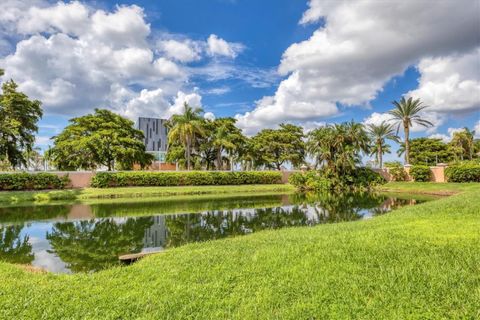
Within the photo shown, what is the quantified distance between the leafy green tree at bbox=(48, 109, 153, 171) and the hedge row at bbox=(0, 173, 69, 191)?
417 centimetres

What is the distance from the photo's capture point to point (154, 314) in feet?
12.6

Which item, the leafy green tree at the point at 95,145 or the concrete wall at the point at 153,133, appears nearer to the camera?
the leafy green tree at the point at 95,145

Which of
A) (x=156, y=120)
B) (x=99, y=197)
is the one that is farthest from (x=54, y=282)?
(x=156, y=120)

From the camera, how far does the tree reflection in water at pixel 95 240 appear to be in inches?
324

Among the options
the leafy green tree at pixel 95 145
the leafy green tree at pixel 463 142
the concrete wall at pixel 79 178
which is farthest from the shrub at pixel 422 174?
the concrete wall at pixel 79 178

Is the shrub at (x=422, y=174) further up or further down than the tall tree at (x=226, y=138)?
further down

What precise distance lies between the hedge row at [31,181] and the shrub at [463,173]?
3719 cm

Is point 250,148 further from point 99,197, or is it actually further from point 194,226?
point 194,226

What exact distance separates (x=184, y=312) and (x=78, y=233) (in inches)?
393

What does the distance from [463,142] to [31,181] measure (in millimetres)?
60605

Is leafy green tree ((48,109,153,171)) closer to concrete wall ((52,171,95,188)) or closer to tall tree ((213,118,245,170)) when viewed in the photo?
concrete wall ((52,171,95,188))

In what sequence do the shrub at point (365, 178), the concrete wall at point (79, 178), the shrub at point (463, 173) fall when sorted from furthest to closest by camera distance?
the shrub at point (365, 178)
the shrub at point (463, 173)
the concrete wall at point (79, 178)

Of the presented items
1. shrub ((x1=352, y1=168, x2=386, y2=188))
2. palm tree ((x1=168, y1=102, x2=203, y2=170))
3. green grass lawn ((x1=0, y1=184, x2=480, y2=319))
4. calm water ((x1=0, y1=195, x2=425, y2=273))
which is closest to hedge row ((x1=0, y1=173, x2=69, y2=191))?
calm water ((x1=0, y1=195, x2=425, y2=273))

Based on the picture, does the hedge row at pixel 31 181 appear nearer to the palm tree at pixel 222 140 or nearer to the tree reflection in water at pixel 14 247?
the tree reflection in water at pixel 14 247
